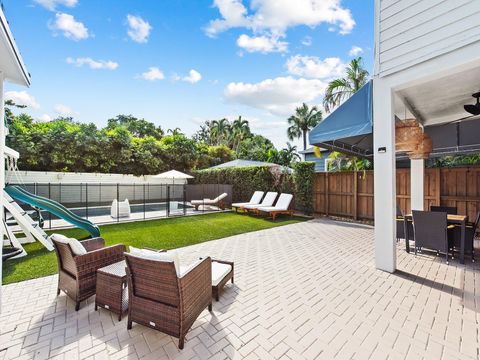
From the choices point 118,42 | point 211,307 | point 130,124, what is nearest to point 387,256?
point 211,307

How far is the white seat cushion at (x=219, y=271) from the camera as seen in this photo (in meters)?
3.48

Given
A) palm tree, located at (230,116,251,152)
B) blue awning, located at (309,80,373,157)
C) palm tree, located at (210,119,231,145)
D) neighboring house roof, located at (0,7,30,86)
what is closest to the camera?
neighboring house roof, located at (0,7,30,86)

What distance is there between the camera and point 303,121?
33688 mm

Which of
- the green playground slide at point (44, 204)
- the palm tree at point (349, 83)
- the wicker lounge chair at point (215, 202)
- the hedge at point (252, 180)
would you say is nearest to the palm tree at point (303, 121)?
the palm tree at point (349, 83)

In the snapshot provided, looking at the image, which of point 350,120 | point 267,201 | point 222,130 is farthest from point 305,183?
point 222,130

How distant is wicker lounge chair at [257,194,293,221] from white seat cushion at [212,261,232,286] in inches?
265

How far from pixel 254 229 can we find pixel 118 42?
9.50 metres

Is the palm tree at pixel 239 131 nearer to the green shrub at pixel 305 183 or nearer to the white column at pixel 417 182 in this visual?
the green shrub at pixel 305 183

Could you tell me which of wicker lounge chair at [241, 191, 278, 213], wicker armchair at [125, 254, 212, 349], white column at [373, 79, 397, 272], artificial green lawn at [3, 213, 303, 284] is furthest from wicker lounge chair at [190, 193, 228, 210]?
wicker armchair at [125, 254, 212, 349]

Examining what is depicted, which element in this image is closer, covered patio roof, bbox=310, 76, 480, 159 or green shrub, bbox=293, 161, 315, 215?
covered patio roof, bbox=310, 76, 480, 159

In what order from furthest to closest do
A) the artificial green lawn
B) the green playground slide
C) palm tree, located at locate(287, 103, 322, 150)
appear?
palm tree, located at locate(287, 103, 322, 150) < the green playground slide < the artificial green lawn

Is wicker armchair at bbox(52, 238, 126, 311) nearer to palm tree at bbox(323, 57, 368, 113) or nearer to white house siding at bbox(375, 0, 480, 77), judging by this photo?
white house siding at bbox(375, 0, 480, 77)

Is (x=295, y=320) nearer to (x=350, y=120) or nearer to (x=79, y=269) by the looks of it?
(x=79, y=269)

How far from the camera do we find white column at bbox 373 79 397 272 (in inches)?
179
